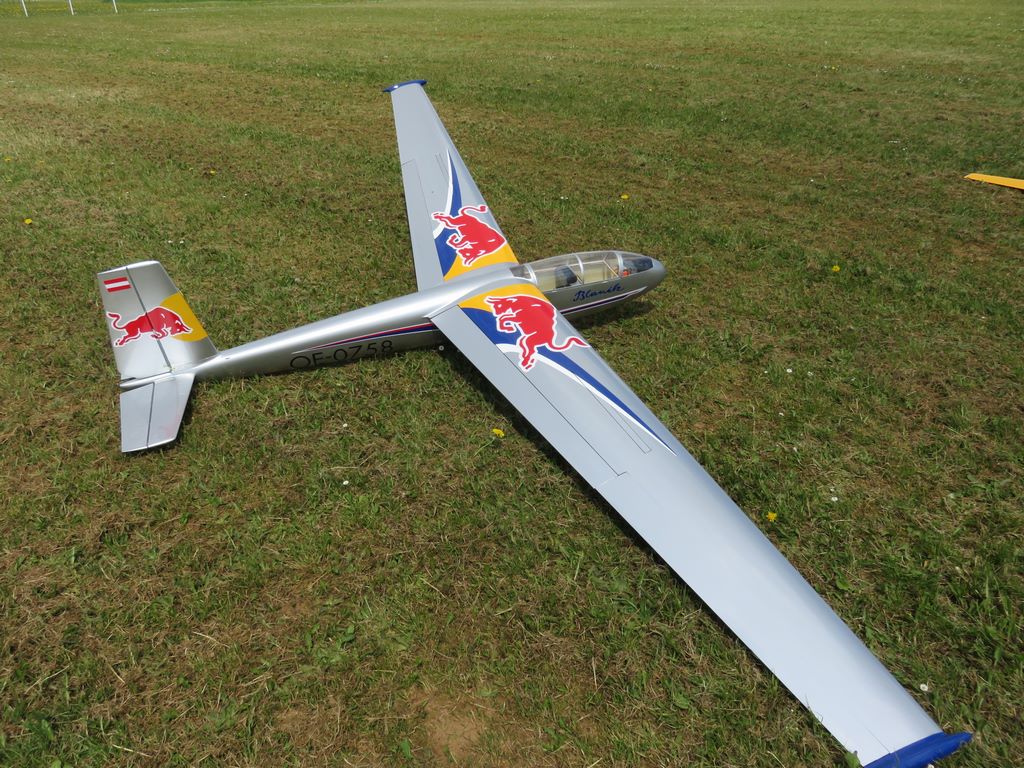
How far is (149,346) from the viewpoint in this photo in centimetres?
→ 678

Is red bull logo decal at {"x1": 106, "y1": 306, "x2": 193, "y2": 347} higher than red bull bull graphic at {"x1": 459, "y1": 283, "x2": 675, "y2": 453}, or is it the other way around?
red bull logo decal at {"x1": 106, "y1": 306, "x2": 193, "y2": 347}

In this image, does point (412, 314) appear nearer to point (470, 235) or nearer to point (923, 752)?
point (470, 235)

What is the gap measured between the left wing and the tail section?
3.22 m

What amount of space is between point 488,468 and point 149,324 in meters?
4.39

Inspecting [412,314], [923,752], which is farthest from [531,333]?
[923,752]

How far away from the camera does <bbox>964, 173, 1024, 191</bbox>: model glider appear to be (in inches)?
510

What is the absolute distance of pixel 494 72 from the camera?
2289 cm

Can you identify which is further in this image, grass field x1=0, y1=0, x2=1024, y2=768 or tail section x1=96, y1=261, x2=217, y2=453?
tail section x1=96, y1=261, x2=217, y2=453

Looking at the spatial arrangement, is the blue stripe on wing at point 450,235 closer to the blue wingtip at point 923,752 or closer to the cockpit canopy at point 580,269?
the cockpit canopy at point 580,269

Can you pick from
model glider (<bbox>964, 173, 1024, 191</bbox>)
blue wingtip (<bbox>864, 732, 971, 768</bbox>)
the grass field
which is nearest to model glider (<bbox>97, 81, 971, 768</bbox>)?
blue wingtip (<bbox>864, 732, 971, 768</bbox>)

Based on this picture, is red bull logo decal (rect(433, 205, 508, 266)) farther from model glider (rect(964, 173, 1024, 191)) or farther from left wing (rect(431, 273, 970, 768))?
model glider (rect(964, 173, 1024, 191))

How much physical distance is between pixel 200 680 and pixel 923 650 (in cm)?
629

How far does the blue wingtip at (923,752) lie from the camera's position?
379cm

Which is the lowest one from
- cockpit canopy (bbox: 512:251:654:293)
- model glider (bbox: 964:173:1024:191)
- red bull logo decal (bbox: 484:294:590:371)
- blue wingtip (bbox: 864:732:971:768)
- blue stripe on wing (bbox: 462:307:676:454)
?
blue wingtip (bbox: 864:732:971:768)
